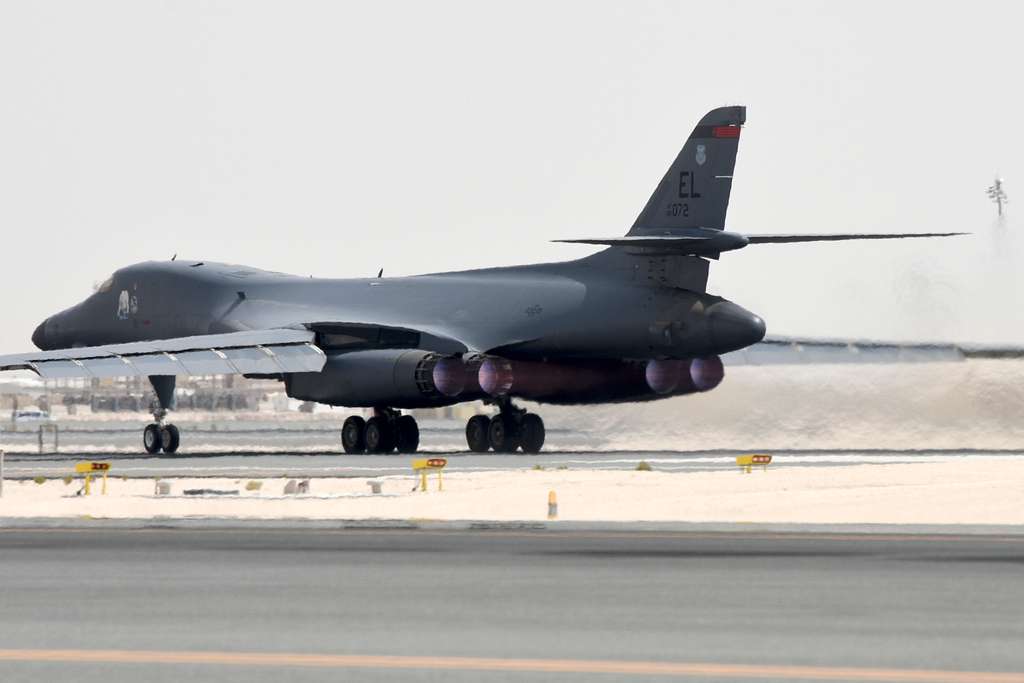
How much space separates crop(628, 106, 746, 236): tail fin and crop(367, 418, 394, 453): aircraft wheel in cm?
751

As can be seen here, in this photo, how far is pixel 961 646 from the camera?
41.0ft

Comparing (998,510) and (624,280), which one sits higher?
(624,280)

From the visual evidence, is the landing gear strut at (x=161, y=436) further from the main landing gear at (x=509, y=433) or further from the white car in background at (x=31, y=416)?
the white car in background at (x=31, y=416)

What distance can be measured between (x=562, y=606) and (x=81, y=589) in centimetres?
396

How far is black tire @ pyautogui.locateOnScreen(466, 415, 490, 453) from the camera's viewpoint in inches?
1780

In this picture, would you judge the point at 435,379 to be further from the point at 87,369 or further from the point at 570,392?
the point at 87,369

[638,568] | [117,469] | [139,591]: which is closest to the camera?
[139,591]

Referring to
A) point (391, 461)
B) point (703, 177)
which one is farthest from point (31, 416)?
point (703, 177)

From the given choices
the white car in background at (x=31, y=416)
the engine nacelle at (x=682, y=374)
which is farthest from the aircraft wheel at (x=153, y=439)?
the white car in background at (x=31, y=416)

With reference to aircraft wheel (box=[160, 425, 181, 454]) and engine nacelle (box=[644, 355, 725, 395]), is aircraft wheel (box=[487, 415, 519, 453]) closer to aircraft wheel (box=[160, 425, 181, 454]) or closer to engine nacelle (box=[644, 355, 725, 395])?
engine nacelle (box=[644, 355, 725, 395])

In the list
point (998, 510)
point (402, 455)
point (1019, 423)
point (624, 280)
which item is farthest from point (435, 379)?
point (998, 510)

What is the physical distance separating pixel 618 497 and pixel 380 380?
16.1m

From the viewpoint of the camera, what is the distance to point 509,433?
148ft

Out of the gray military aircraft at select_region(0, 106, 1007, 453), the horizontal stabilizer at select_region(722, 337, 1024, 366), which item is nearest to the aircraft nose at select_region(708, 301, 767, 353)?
the gray military aircraft at select_region(0, 106, 1007, 453)
